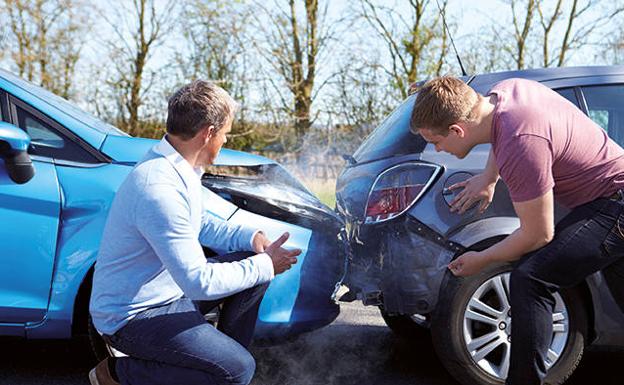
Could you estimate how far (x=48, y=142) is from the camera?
2.97m

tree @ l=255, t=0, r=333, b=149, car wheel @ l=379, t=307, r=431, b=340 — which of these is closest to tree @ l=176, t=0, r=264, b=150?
tree @ l=255, t=0, r=333, b=149

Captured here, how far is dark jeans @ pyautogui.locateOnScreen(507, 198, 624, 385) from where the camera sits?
7.80 feet

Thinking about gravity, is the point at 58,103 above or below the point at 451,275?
above

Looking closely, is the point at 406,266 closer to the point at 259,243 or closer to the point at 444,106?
the point at 259,243

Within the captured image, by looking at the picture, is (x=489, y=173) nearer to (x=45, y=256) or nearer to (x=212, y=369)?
(x=212, y=369)

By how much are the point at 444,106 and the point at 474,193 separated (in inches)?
26.7

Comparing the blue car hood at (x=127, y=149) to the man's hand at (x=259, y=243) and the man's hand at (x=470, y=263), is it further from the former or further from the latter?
the man's hand at (x=470, y=263)

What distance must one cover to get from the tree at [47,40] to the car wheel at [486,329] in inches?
480

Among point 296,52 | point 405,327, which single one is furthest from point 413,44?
point 405,327

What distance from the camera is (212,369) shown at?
2.17m

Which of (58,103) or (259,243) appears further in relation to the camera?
(58,103)

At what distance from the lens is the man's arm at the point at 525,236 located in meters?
2.25

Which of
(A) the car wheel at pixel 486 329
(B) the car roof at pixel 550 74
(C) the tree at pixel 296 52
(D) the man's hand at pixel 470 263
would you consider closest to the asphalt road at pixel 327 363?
(A) the car wheel at pixel 486 329

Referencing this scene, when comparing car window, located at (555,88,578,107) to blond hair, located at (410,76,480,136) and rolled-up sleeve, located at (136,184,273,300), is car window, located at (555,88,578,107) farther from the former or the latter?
rolled-up sleeve, located at (136,184,273,300)
